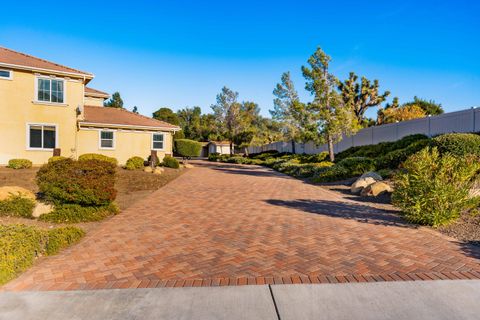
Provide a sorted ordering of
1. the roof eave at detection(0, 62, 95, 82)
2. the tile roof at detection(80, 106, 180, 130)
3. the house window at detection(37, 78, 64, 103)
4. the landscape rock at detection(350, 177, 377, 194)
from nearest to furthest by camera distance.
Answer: the landscape rock at detection(350, 177, 377, 194) < the roof eave at detection(0, 62, 95, 82) < the house window at detection(37, 78, 64, 103) < the tile roof at detection(80, 106, 180, 130)

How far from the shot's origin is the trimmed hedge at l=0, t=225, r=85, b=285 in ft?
14.1

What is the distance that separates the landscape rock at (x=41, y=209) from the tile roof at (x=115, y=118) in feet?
47.4

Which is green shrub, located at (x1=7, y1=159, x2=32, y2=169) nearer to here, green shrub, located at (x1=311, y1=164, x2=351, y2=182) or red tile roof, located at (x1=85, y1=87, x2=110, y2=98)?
red tile roof, located at (x1=85, y1=87, x2=110, y2=98)

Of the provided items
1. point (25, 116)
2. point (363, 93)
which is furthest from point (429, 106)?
point (25, 116)

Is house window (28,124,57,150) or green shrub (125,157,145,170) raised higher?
house window (28,124,57,150)

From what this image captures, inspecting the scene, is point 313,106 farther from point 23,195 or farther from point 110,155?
point 23,195

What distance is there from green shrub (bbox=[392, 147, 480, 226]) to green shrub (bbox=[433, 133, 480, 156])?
643 cm

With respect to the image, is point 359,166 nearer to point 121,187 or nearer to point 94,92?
point 121,187

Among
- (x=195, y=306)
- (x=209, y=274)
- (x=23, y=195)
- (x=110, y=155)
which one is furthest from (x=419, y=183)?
(x=110, y=155)

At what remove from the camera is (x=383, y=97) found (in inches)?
1766

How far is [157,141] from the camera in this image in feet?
78.8

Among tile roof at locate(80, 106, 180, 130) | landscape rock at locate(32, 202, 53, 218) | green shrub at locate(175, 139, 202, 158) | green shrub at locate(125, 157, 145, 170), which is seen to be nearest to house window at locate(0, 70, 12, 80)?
tile roof at locate(80, 106, 180, 130)

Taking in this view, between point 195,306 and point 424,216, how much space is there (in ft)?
20.1

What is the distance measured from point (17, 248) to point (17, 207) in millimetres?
4008
